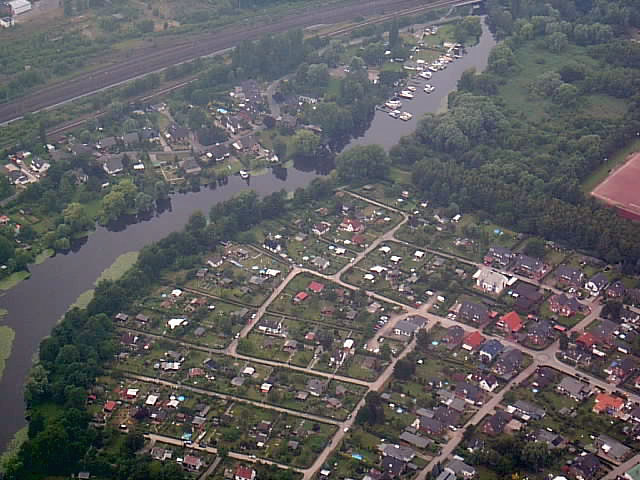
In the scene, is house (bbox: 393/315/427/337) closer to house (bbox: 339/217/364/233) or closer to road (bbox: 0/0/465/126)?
house (bbox: 339/217/364/233)

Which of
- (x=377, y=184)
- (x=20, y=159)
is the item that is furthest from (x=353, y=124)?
(x=20, y=159)

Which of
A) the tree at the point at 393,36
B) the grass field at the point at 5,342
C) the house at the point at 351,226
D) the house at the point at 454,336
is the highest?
the tree at the point at 393,36

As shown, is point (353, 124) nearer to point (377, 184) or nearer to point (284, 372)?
point (377, 184)

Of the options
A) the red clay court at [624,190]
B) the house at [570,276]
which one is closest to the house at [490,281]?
the house at [570,276]

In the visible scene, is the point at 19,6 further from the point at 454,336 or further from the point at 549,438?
the point at 549,438

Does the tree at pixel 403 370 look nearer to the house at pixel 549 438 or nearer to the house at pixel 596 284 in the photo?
the house at pixel 549 438

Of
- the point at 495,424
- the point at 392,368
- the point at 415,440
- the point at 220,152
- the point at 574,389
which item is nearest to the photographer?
the point at 415,440

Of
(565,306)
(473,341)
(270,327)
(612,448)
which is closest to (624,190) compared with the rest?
(565,306)
